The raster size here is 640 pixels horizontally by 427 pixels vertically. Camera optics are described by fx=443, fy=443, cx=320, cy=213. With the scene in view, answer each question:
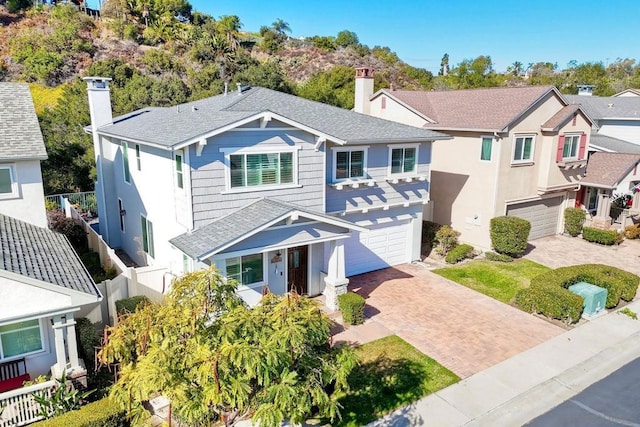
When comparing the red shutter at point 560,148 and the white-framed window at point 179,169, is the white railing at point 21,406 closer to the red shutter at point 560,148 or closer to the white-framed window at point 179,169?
the white-framed window at point 179,169

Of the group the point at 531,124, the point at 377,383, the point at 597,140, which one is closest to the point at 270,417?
the point at 377,383

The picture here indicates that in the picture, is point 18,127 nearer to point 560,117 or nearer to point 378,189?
point 378,189

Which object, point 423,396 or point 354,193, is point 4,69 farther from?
point 423,396

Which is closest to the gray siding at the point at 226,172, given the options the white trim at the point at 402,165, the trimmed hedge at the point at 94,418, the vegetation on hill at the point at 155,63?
the white trim at the point at 402,165

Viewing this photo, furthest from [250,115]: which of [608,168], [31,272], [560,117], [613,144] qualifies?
[613,144]

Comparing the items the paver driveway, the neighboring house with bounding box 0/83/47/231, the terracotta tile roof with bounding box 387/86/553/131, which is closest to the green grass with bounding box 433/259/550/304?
the paver driveway
